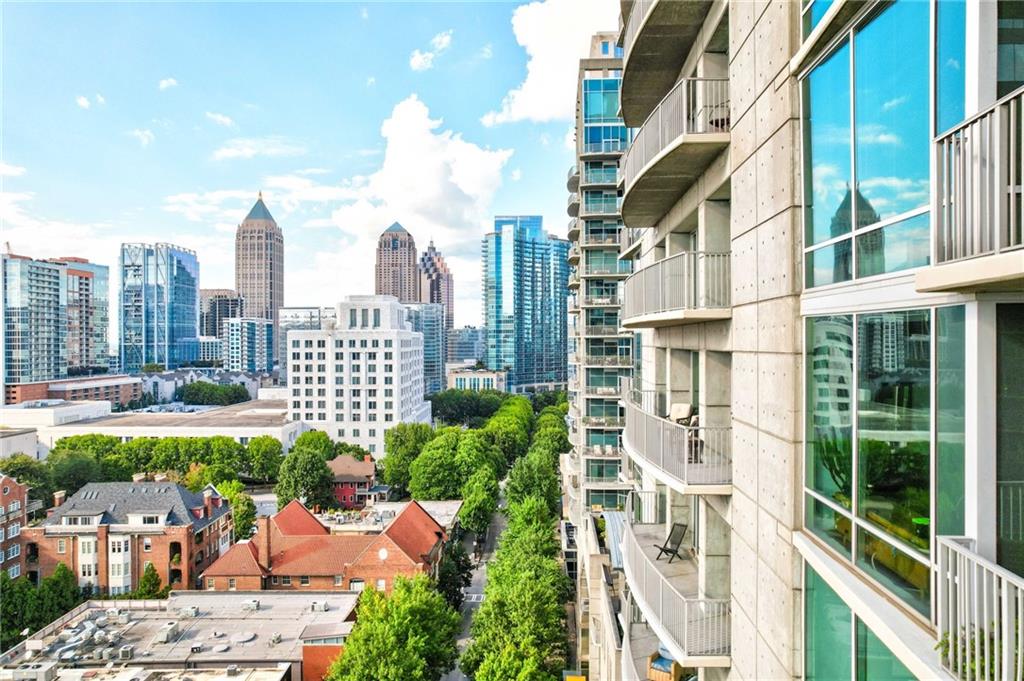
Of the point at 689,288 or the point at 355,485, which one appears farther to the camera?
the point at 355,485

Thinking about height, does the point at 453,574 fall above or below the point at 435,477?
below

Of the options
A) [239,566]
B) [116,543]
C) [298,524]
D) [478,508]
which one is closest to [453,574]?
[478,508]

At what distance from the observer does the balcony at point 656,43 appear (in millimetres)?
7930

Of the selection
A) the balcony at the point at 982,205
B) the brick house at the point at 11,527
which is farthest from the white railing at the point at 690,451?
the brick house at the point at 11,527

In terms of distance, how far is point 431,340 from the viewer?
537ft

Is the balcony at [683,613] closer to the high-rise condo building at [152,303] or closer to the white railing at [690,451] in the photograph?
the white railing at [690,451]

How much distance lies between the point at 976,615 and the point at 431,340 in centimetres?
16224

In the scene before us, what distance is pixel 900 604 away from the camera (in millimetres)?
4156

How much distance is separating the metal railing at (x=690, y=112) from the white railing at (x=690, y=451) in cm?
351

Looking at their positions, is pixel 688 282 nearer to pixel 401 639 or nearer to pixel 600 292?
pixel 401 639

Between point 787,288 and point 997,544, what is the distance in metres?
2.76

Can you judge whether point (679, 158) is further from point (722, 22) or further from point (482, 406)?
point (482, 406)

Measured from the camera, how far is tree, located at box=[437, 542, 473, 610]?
33156mm

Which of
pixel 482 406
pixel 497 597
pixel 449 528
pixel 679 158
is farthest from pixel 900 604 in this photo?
pixel 482 406
